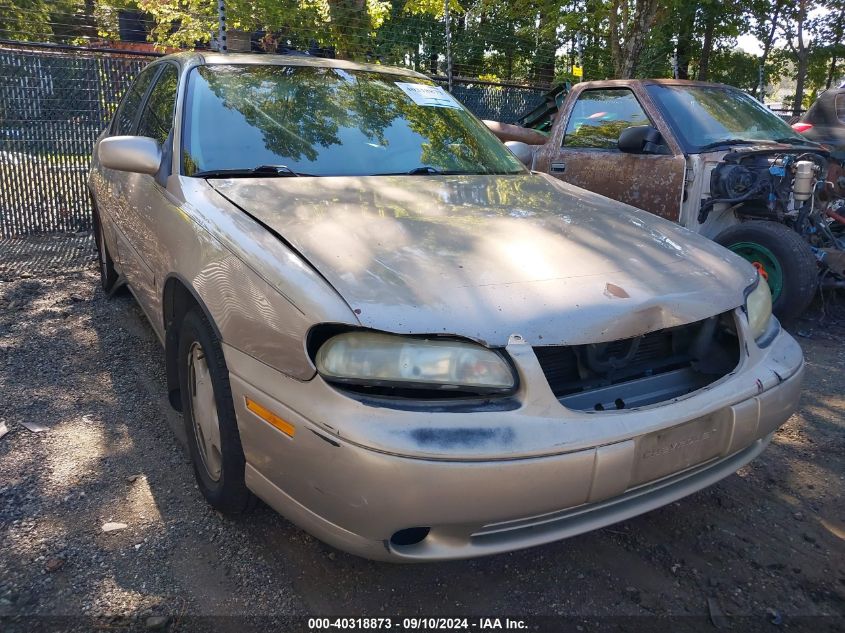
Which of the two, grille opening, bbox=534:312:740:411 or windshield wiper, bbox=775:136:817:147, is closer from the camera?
grille opening, bbox=534:312:740:411

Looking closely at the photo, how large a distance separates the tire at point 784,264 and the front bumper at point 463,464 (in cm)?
297

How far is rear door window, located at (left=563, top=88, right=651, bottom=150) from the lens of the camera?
233 inches

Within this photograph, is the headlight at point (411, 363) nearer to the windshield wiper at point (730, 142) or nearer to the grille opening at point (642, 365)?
the grille opening at point (642, 365)


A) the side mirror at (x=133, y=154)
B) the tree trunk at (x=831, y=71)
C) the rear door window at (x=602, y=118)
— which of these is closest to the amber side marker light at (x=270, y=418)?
the side mirror at (x=133, y=154)

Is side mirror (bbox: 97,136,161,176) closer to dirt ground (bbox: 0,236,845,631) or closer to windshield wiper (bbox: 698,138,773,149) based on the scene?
dirt ground (bbox: 0,236,845,631)

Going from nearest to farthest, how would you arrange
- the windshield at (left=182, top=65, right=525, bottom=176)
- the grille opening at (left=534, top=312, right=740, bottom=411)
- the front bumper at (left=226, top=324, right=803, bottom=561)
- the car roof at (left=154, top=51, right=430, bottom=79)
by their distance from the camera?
the front bumper at (left=226, top=324, right=803, bottom=561) < the grille opening at (left=534, top=312, right=740, bottom=411) < the windshield at (left=182, top=65, right=525, bottom=176) < the car roof at (left=154, top=51, right=430, bottom=79)

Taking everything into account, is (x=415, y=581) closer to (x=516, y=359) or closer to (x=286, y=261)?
(x=516, y=359)

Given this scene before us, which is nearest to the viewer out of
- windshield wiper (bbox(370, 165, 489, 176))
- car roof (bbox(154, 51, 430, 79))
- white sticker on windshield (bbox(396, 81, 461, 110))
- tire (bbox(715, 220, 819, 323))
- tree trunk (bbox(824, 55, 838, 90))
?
windshield wiper (bbox(370, 165, 489, 176))

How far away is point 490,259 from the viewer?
2295mm

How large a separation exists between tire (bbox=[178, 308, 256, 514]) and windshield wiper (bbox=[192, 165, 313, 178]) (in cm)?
62

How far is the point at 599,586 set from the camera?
234 cm

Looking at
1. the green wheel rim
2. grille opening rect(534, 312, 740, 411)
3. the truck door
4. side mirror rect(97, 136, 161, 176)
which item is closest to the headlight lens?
grille opening rect(534, 312, 740, 411)

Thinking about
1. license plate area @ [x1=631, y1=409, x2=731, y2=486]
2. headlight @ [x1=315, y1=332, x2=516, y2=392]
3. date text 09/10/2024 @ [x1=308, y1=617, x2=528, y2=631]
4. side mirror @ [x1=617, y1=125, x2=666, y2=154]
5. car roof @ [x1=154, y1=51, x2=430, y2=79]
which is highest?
car roof @ [x1=154, y1=51, x2=430, y2=79]

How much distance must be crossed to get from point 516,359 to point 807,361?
3436 millimetres
